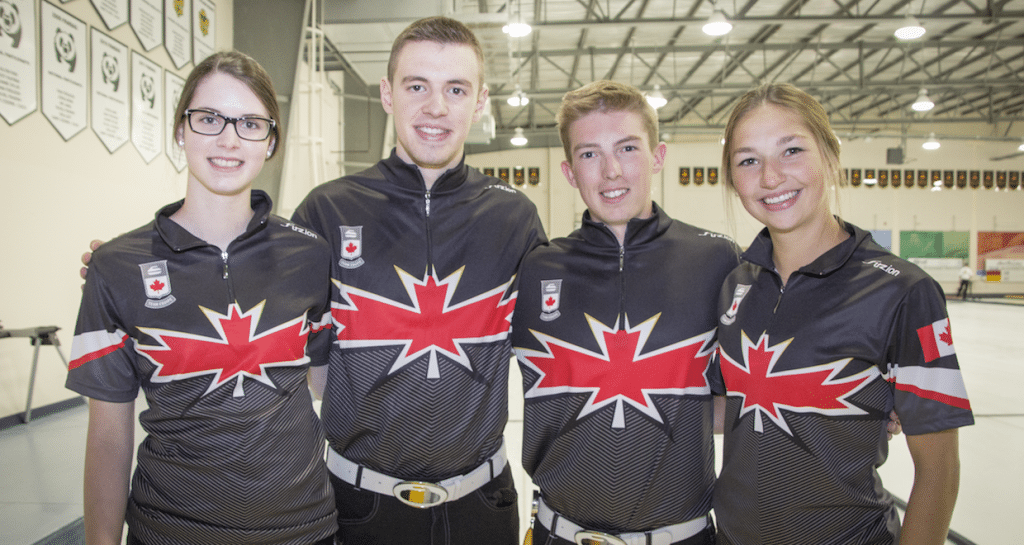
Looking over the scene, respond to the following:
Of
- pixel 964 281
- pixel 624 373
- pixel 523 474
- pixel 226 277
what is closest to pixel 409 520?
pixel 624 373

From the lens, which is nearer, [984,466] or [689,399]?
[689,399]

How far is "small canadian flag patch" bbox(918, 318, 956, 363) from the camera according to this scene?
1256 millimetres

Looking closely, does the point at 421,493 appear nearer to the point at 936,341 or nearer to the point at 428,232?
the point at 428,232

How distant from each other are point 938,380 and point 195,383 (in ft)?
5.61

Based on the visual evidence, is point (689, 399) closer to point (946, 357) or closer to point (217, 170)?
point (946, 357)

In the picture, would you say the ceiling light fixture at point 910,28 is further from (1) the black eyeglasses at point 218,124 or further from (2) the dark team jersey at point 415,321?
(1) the black eyeglasses at point 218,124

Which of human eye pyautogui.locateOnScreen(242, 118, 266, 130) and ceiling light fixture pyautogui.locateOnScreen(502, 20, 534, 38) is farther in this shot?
ceiling light fixture pyautogui.locateOnScreen(502, 20, 534, 38)

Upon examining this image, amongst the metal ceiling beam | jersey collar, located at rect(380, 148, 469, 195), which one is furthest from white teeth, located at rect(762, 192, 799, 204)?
the metal ceiling beam

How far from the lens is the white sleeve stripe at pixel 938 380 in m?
1.25

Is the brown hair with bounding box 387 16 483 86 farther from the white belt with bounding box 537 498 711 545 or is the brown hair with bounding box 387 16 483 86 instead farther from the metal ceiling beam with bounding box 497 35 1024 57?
the metal ceiling beam with bounding box 497 35 1024 57

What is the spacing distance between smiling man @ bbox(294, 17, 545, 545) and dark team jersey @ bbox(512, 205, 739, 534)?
0.15m

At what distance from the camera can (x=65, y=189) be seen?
5.04 meters

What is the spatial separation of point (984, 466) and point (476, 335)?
444cm

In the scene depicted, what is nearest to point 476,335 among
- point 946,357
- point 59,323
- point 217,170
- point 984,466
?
point 217,170
